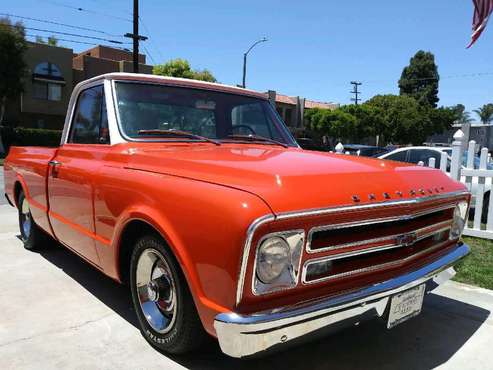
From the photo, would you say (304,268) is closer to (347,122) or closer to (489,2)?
(489,2)

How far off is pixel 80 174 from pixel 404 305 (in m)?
2.47

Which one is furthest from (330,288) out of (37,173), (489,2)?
Result: (489,2)

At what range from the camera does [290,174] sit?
7.86 ft

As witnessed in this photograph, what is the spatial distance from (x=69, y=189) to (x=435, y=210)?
2751 millimetres

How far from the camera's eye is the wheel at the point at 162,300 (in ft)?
8.36

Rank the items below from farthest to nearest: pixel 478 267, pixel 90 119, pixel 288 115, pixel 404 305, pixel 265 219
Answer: pixel 288 115 → pixel 478 267 → pixel 90 119 → pixel 404 305 → pixel 265 219

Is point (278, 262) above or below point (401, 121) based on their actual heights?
below

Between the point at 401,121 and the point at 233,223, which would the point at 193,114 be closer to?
the point at 233,223

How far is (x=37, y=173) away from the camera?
4.60 metres

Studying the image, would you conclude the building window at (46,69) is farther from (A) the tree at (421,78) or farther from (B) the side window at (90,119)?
(A) the tree at (421,78)

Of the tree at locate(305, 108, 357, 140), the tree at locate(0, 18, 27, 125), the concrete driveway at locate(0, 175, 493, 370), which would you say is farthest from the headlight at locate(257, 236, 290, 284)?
the tree at locate(305, 108, 357, 140)

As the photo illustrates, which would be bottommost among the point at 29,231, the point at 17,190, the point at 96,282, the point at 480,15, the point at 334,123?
the point at 96,282

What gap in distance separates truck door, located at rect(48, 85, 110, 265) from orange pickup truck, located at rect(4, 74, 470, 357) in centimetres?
2

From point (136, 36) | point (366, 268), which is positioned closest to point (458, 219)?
point (366, 268)
